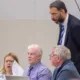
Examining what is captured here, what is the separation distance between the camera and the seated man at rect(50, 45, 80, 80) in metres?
2.89

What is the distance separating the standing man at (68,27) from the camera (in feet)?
9.74

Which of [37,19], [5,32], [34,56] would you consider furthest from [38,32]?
[34,56]

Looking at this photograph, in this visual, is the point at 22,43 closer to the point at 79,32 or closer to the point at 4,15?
the point at 4,15

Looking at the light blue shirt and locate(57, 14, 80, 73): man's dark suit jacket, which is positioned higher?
locate(57, 14, 80, 73): man's dark suit jacket

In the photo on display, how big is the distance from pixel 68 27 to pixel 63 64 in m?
0.34

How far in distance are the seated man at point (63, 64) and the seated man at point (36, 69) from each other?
29 centimetres

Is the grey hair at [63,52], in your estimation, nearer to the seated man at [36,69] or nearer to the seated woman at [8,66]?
the seated man at [36,69]

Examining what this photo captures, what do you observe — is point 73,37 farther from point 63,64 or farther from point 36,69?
point 36,69

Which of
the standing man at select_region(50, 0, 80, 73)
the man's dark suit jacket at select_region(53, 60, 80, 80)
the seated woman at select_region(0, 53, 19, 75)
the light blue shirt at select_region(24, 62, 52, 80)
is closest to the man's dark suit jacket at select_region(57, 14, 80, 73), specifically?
the standing man at select_region(50, 0, 80, 73)

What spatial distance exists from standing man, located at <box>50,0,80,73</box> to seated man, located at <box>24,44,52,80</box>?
1.26 ft

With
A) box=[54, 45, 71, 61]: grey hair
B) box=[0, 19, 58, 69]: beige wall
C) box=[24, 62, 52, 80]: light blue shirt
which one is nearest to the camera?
box=[54, 45, 71, 61]: grey hair

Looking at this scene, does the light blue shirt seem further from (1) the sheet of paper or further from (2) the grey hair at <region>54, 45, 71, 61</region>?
(1) the sheet of paper

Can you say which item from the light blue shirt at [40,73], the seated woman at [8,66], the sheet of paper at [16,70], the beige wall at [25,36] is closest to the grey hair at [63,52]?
the light blue shirt at [40,73]

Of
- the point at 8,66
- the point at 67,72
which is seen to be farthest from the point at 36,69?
the point at 8,66
